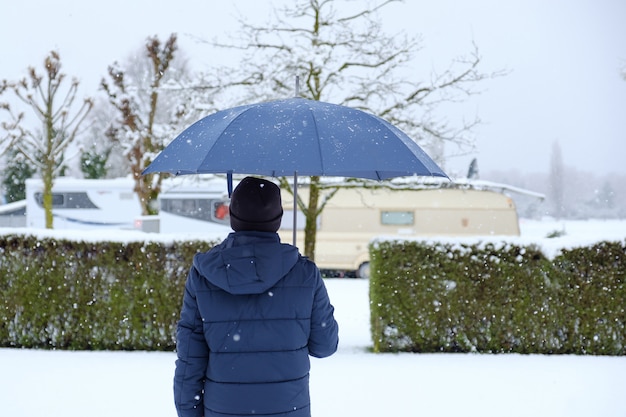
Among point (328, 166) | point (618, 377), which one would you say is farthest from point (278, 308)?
point (618, 377)

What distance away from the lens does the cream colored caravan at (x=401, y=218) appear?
16453 millimetres

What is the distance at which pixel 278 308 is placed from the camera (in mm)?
2184

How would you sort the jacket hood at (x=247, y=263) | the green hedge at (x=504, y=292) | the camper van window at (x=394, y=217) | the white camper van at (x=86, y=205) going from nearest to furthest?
the jacket hood at (x=247, y=263) < the green hedge at (x=504, y=292) < the camper van window at (x=394, y=217) < the white camper van at (x=86, y=205)

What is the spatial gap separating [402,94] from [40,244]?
17.6 feet

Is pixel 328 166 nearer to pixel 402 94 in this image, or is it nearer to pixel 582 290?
pixel 582 290

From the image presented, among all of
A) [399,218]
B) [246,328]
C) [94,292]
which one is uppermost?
[246,328]

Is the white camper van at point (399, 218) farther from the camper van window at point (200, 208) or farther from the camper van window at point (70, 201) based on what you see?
the camper van window at point (70, 201)

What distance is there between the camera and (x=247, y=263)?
2125 millimetres

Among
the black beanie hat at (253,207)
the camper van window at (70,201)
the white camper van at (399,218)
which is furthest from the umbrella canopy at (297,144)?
the camper van window at (70,201)

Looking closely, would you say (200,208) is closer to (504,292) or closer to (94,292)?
(94,292)

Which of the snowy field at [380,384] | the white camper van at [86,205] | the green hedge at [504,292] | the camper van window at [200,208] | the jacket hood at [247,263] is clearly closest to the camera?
the jacket hood at [247,263]

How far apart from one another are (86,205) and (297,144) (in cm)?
2337

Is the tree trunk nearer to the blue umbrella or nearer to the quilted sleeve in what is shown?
the blue umbrella

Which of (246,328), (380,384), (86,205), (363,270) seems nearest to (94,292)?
(380,384)
